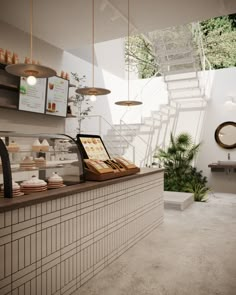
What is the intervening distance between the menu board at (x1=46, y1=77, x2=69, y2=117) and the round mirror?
435cm

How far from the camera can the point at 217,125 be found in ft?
25.0

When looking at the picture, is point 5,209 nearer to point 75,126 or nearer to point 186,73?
point 75,126

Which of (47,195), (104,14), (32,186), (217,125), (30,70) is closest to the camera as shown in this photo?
(47,195)

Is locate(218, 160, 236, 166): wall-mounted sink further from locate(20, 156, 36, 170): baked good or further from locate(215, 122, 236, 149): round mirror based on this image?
locate(20, 156, 36, 170): baked good

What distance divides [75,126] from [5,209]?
5.07 metres

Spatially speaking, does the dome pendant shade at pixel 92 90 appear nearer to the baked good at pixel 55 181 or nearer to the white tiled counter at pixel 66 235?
the white tiled counter at pixel 66 235

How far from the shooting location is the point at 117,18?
4.68 m

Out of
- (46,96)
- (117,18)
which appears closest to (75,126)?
(46,96)

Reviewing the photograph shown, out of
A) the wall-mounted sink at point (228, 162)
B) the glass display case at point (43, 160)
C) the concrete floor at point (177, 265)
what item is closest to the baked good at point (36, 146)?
the glass display case at point (43, 160)

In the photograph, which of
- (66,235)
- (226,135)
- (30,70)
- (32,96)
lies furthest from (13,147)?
(226,135)

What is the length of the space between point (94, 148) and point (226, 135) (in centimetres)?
528

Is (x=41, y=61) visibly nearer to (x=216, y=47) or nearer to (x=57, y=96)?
(x=57, y=96)

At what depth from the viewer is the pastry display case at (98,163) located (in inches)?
111

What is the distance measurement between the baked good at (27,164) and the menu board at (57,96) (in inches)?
116
